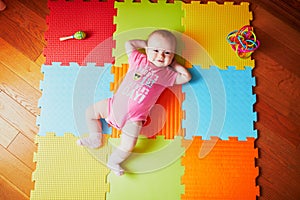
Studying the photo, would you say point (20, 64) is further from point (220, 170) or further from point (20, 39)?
point (220, 170)

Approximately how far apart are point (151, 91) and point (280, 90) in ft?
2.25

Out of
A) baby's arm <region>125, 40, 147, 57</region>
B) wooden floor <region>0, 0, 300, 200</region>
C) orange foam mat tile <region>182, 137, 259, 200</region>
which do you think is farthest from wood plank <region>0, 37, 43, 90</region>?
orange foam mat tile <region>182, 137, 259, 200</region>

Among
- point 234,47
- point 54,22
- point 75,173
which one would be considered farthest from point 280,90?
point 54,22

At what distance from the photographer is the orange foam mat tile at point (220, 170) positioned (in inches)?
52.8

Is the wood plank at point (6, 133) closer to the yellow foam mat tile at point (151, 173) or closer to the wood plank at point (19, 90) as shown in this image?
the wood plank at point (19, 90)

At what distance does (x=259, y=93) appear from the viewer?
4.75 ft

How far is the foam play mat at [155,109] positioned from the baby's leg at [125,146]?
0.04 m

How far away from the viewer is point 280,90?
4.80 ft

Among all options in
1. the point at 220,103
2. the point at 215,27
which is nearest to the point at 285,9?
the point at 215,27

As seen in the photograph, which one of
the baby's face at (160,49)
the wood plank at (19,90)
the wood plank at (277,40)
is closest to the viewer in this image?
the baby's face at (160,49)

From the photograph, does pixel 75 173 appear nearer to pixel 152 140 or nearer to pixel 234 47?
pixel 152 140

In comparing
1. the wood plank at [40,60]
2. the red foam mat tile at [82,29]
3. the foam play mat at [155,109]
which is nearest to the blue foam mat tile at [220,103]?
the foam play mat at [155,109]

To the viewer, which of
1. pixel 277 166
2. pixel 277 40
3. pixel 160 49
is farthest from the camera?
pixel 277 40

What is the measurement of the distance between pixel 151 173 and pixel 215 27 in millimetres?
817
